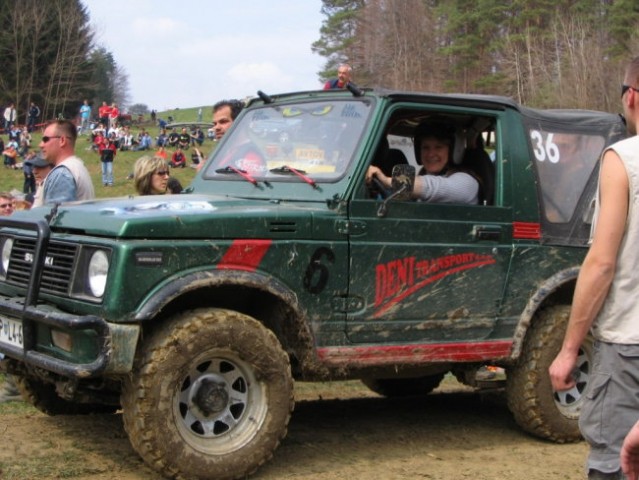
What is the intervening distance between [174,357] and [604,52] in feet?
143

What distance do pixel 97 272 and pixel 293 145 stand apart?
1.72 metres

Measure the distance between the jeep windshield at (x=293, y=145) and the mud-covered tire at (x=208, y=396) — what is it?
1.12m

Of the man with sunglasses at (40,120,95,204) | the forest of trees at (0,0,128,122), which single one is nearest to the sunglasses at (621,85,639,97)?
the man with sunglasses at (40,120,95,204)

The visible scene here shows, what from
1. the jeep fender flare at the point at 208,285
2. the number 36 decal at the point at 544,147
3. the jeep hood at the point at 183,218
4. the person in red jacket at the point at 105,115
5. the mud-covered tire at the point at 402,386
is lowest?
the mud-covered tire at the point at 402,386

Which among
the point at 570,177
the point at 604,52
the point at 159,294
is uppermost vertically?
the point at 604,52

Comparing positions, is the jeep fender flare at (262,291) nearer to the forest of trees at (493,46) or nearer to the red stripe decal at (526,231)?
the red stripe decal at (526,231)

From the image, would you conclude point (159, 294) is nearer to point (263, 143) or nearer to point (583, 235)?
point (263, 143)

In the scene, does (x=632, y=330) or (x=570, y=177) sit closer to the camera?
(x=632, y=330)

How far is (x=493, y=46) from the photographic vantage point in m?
50.7

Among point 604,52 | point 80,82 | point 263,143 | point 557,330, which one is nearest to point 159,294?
point 263,143

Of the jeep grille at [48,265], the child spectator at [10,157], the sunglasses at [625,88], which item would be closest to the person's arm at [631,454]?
the sunglasses at [625,88]

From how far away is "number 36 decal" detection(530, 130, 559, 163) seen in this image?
6227mm

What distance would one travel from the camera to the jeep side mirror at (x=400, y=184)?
17.4ft

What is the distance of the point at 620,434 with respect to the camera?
123 inches
